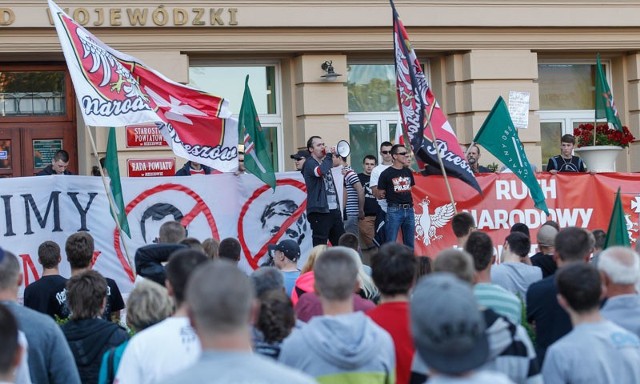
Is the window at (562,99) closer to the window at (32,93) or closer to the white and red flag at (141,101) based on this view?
the white and red flag at (141,101)

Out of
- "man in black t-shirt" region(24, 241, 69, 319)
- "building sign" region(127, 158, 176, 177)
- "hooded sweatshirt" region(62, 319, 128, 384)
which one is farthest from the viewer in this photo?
"building sign" region(127, 158, 176, 177)

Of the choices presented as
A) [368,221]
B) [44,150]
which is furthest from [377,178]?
[44,150]

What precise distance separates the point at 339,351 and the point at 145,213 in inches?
342

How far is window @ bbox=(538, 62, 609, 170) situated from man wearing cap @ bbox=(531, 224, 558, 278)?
9623 mm

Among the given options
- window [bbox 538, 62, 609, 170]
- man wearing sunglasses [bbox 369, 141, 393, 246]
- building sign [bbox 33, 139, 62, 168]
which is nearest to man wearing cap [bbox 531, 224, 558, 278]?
man wearing sunglasses [bbox 369, 141, 393, 246]

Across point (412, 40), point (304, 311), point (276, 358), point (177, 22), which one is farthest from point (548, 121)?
point (276, 358)

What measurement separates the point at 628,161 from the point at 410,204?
20.4 ft

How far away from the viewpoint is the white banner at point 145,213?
491 inches

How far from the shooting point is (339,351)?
15.7 ft

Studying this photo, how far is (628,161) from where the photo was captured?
18.7m

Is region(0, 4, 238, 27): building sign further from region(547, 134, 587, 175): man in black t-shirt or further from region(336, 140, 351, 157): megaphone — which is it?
region(547, 134, 587, 175): man in black t-shirt

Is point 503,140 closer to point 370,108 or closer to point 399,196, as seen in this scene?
point 399,196

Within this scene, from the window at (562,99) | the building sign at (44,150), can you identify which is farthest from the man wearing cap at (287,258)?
the window at (562,99)

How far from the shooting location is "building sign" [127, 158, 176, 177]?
1573 centimetres
